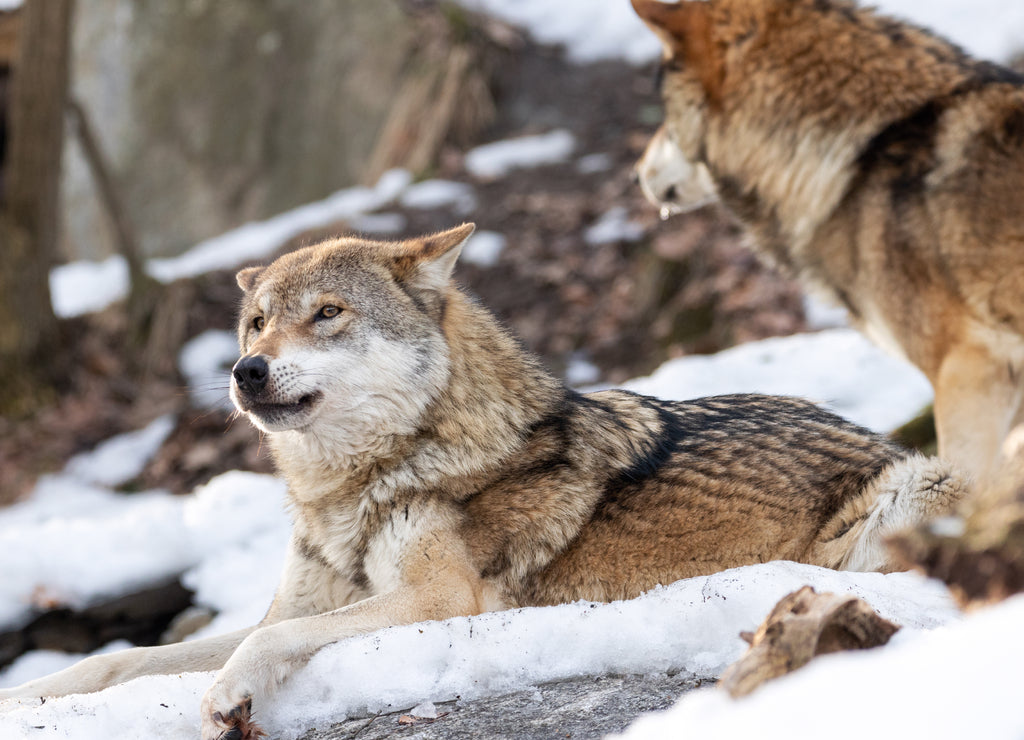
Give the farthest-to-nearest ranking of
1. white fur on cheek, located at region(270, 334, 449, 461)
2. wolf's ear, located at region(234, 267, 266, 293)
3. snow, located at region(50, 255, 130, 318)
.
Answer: snow, located at region(50, 255, 130, 318) < wolf's ear, located at region(234, 267, 266, 293) < white fur on cheek, located at region(270, 334, 449, 461)

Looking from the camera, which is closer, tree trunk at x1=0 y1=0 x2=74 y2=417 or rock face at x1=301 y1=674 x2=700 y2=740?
rock face at x1=301 y1=674 x2=700 y2=740

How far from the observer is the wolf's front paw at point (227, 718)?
2375mm

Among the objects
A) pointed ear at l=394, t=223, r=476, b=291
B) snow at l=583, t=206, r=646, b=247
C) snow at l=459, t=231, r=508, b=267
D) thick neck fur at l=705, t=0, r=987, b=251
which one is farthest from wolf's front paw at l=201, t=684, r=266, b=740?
snow at l=459, t=231, r=508, b=267

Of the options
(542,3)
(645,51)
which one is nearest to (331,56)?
(542,3)

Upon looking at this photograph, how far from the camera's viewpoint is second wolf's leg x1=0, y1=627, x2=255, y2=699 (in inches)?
123

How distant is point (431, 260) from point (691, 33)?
2.10 metres

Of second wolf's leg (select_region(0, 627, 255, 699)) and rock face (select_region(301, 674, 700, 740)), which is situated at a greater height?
rock face (select_region(301, 674, 700, 740))

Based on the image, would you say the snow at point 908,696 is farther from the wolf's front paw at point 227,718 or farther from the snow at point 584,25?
the snow at point 584,25

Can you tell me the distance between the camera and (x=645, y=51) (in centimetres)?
1171

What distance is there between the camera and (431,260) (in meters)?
3.39

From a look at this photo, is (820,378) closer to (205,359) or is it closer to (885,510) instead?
(885,510)

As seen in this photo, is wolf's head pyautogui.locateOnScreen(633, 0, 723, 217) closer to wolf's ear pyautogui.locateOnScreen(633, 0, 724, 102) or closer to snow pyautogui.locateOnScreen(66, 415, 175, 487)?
wolf's ear pyautogui.locateOnScreen(633, 0, 724, 102)

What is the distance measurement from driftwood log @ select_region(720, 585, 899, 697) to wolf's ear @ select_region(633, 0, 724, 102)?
3.38m

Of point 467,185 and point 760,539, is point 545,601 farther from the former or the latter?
point 467,185
